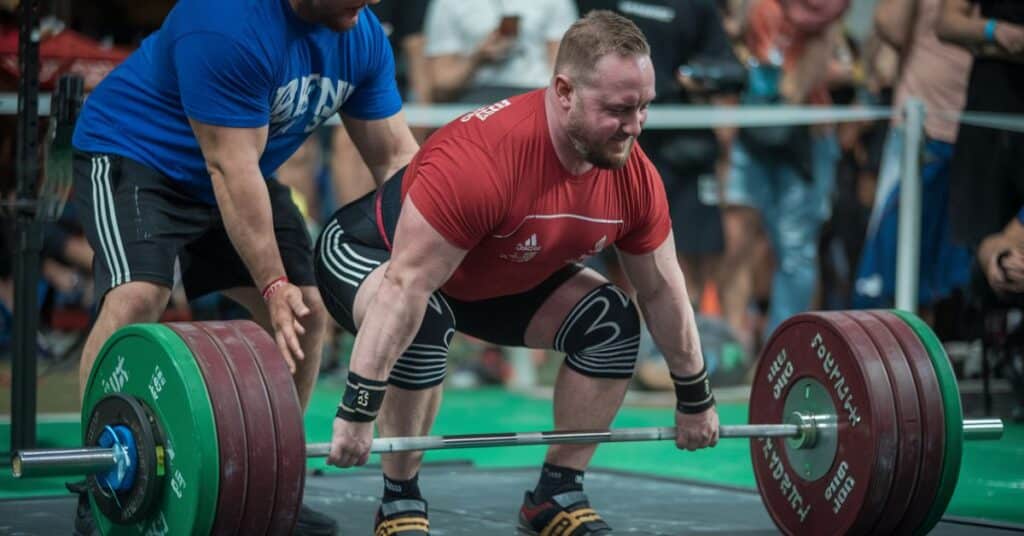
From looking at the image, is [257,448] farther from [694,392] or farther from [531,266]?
[694,392]

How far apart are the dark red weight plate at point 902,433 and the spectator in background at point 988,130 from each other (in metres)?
2.35

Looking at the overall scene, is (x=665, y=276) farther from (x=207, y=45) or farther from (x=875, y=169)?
(x=875, y=169)

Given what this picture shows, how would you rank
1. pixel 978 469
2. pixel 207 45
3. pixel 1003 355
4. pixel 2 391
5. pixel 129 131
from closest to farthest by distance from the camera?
1. pixel 207 45
2. pixel 129 131
3. pixel 978 469
4. pixel 1003 355
5. pixel 2 391

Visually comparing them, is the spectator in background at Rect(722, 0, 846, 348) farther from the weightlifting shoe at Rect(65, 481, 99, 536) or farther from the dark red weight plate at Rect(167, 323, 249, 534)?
the dark red weight plate at Rect(167, 323, 249, 534)

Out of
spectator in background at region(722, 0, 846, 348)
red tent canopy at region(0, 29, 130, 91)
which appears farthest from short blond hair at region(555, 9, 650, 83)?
spectator in background at region(722, 0, 846, 348)

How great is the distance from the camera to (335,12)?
3252mm

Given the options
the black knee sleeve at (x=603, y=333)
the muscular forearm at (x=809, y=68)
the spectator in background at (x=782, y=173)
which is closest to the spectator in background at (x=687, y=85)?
the spectator in background at (x=782, y=173)

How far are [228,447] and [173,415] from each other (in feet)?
0.47

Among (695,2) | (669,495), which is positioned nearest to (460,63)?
(695,2)

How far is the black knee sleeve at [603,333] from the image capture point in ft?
11.1

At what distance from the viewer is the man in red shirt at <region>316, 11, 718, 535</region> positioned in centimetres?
299

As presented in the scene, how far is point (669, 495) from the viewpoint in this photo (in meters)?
4.17

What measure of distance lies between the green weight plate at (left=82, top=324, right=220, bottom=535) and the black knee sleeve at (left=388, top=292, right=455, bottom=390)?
507mm

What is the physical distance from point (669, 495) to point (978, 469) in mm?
1117
